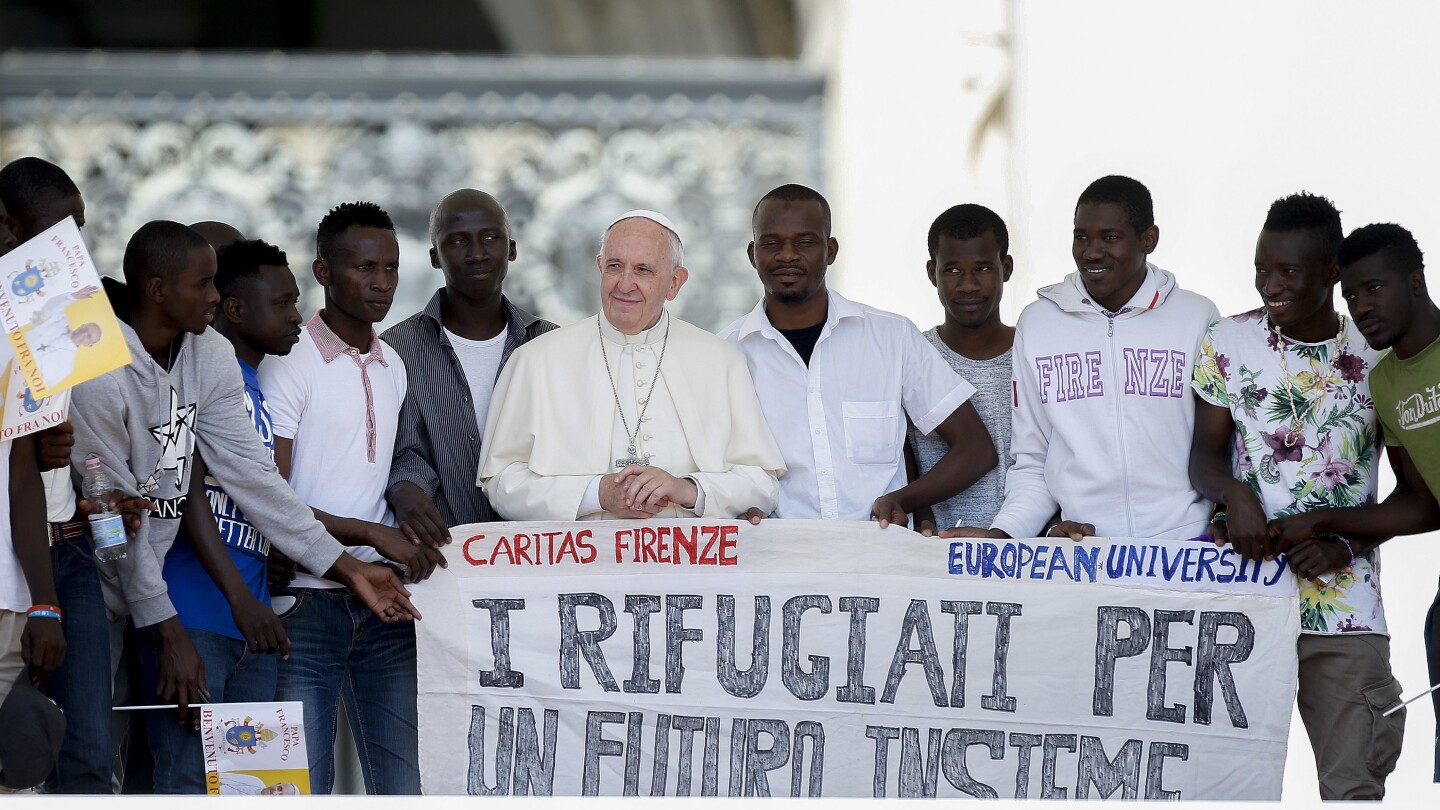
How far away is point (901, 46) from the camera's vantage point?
1119 cm

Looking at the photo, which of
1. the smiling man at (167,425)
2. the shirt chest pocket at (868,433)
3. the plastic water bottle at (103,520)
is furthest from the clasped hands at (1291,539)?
the plastic water bottle at (103,520)

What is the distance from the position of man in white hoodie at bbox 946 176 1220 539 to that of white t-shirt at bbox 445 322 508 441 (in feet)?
5.34

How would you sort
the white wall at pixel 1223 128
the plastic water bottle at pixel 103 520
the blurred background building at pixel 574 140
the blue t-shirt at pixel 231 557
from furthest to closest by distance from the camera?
the blurred background building at pixel 574 140 → the white wall at pixel 1223 128 → the blue t-shirt at pixel 231 557 → the plastic water bottle at pixel 103 520

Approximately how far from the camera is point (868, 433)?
A: 19.0 ft

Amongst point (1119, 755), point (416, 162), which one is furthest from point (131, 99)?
point (1119, 755)

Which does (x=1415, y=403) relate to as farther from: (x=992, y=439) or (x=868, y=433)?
(x=868, y=433)

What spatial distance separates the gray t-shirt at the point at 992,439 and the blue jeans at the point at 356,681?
5.96 feet

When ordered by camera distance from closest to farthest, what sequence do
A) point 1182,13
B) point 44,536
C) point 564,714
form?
point 44,536, point 564,714, point 1182,13

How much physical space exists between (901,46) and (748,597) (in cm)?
642

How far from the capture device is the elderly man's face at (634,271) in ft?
18.6

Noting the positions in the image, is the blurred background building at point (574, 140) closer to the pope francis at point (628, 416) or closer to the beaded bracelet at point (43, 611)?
the pope francis at point (628, 416)

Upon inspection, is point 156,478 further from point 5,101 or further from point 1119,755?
point 5,101

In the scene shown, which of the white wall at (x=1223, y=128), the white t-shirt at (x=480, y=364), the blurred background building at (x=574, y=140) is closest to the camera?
the white t-shirt at (x=480, y=364)

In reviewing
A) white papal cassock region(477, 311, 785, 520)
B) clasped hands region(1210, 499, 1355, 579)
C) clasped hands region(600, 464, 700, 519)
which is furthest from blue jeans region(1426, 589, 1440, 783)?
clasped hands region(600, 464, 700, 519)
